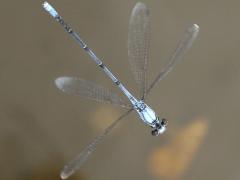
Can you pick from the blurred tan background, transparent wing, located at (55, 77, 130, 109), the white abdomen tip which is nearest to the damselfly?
transparent wing, located at (55, 77, 130, 109)

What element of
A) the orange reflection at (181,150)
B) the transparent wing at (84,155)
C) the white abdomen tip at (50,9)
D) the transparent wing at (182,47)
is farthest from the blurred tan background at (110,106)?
the transparent wing at (182,47)

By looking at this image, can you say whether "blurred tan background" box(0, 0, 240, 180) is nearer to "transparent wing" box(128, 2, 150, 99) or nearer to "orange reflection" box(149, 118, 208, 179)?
"orange reflection" box(149, 118, 208, 179)

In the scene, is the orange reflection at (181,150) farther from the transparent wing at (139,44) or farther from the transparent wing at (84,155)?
the transparent wing at (139,44)

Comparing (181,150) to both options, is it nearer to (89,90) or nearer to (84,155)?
(84,155)

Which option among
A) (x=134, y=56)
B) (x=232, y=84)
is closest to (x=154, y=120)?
(x=134, y=56)

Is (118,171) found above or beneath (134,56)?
beneath

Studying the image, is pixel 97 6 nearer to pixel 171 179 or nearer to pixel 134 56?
pixel 134 56
